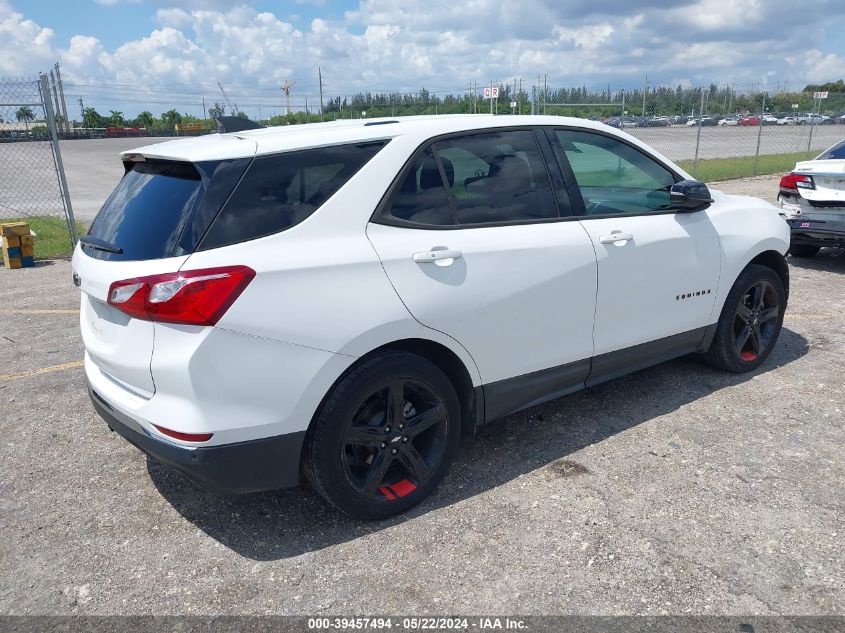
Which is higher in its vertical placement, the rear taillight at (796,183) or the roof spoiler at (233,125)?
the roof spoiler at (233,125)

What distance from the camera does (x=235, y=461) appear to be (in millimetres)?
2797

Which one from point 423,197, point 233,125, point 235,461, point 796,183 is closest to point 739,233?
point 423,197

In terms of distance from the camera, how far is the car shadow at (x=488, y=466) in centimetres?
321

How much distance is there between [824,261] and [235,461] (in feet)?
27.8

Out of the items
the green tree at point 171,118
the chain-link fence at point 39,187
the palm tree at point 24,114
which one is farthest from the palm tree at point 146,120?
the palm tree at point 24,114

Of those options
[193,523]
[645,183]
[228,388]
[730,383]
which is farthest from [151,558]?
[730,383]

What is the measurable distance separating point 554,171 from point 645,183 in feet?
2.96

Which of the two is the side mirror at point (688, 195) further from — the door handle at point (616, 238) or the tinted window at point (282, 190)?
the tinted window at point (282, 190)

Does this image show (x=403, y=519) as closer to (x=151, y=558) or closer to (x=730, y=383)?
(x=151, y=558)

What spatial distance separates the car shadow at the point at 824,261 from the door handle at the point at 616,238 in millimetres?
5629

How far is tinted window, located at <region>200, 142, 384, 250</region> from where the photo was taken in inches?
109

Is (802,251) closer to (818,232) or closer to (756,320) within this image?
(818,232)

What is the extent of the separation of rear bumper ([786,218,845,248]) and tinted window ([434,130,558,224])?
5.12 m

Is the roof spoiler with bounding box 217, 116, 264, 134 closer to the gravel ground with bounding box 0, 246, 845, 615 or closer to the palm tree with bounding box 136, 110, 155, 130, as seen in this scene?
the gravel ground with bounding box 0, 246, 845, 615
